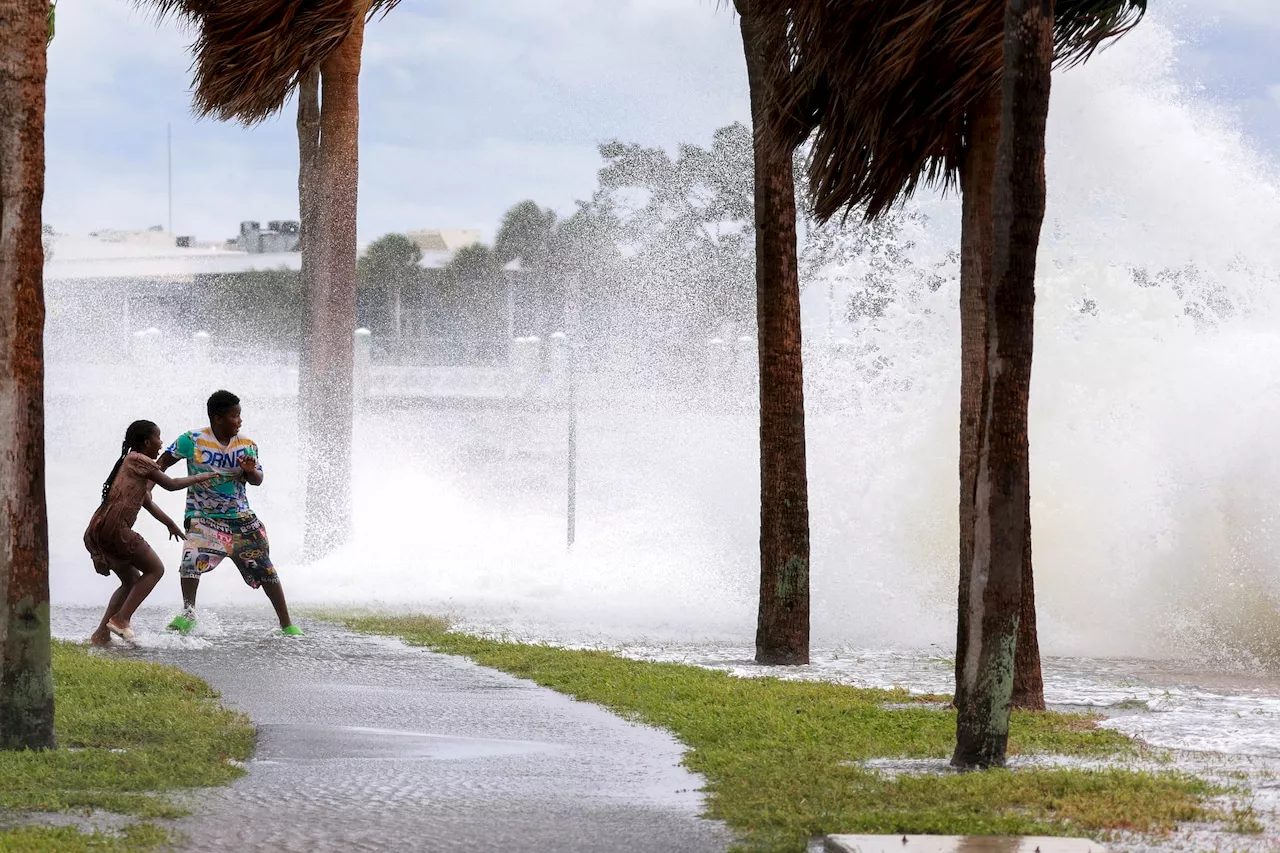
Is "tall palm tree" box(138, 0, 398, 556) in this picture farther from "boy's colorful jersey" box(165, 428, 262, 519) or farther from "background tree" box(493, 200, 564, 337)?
"background tree" box(493, 200, 564, 337)

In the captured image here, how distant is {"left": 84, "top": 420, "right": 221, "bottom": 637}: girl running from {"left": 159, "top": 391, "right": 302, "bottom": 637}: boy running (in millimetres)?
129

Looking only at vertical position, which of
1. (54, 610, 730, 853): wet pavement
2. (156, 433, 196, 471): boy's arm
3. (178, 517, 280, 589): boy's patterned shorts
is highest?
(156, 433, 196, 471): boy's arm

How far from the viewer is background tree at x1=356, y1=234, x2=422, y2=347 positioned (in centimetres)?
7544

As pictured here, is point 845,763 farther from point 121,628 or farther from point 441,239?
point 441,239

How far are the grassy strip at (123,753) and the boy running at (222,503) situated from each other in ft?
6.29

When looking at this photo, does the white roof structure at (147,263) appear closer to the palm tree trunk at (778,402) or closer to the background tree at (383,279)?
the background tree at (383,279)

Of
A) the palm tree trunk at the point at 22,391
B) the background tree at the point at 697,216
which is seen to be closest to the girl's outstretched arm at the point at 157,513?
the palm tree trunk at the point at 22,391

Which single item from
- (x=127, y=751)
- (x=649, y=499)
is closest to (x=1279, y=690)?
(x=127, y=751)

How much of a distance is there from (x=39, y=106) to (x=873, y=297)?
126ft

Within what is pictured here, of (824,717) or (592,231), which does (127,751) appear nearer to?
(824,717)

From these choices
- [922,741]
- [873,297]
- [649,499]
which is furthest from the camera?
[873,297]

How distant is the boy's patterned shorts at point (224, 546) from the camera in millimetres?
12039

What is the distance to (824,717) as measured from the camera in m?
9.11

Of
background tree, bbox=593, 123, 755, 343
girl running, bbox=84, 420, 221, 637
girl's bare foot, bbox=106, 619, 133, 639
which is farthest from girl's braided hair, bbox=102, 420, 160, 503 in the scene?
background tree, bbox=593, 123, 755, 343
